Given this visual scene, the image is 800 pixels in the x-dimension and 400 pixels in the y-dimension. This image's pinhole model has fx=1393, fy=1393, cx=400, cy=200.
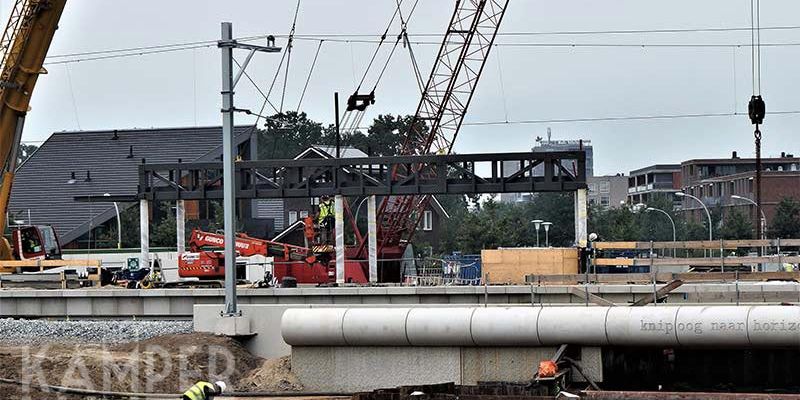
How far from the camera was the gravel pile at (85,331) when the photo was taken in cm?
3834

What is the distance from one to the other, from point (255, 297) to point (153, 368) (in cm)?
1004

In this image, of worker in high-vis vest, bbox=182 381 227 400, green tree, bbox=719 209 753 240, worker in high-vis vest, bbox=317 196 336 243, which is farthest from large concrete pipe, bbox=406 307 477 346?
green tree, bbox=719 209 753 240

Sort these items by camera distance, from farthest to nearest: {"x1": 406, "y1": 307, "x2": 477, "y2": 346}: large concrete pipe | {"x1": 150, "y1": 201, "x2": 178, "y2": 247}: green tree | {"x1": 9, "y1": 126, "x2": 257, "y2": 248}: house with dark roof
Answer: {"x1": 9, "y1": 126, "x2": 257, "y2": 248}: house with dark roof → {"x1": 150, "y1": 201, "x2": 178, "y2": 247}: green tree → {"x1": 406, "y1": 307, "x2": 477, "y2": 346}: large concrete pipe

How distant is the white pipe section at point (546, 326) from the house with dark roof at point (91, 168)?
Answer: 64150 mm

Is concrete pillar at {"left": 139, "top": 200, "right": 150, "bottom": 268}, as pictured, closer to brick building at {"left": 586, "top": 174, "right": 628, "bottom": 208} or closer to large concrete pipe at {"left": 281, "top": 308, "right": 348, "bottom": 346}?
large concrete pipe at {"left": 281, "top": 308, "right": 348, "bottom": 346}

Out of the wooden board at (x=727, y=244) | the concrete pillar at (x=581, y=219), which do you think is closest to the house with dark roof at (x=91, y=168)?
the concrete pillar at (x=581, y=219)

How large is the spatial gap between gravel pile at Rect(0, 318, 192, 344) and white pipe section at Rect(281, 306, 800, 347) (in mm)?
7885

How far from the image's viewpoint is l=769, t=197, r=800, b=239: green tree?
10281cm

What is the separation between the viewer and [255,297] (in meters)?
42.4

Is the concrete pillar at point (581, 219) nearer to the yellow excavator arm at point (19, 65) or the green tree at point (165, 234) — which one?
the yellow excavator arm at point (19, 65)

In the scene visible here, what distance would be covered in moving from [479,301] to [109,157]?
64.0 metres

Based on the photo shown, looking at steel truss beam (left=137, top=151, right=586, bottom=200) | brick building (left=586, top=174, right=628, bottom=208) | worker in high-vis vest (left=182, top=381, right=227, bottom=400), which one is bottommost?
worker in high-vis vest (left=182, top=381, right=227, bottom=400)

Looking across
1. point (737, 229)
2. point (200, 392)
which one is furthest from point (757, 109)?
point (737, 229)

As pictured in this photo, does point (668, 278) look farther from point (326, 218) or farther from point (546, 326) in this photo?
point (326, 218)
